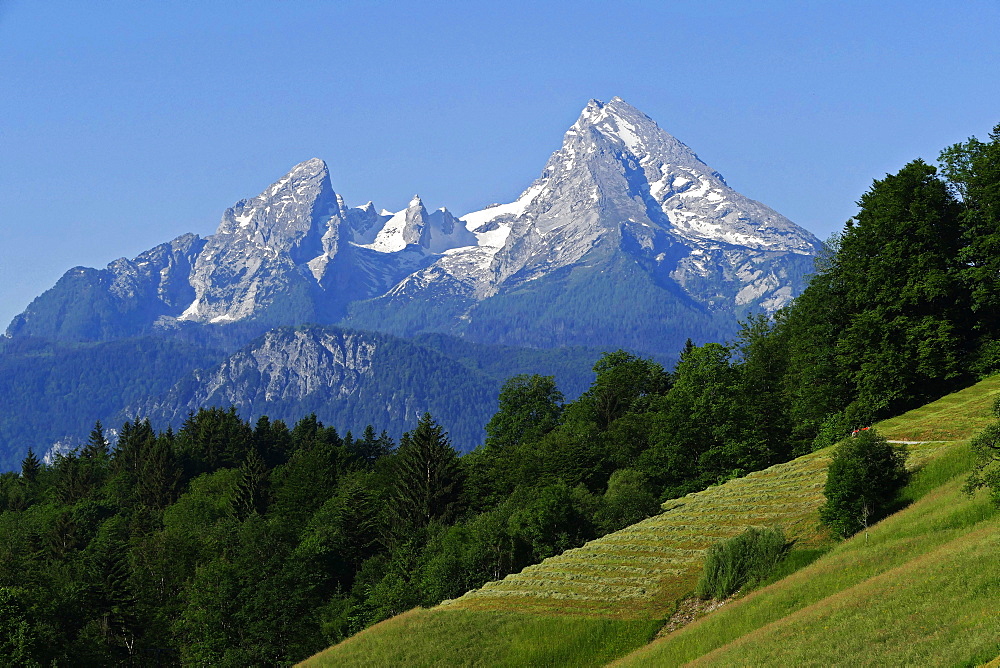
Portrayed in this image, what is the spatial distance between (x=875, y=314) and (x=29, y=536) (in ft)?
330

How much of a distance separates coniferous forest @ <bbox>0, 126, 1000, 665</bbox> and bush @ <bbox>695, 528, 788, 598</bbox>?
84.1ft

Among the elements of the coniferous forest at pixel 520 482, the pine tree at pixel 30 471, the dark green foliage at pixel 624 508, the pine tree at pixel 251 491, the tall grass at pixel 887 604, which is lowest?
the tall grass at pixel 887 604

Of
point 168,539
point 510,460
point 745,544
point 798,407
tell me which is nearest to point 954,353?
A: point 798,407

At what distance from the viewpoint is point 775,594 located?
48.6m

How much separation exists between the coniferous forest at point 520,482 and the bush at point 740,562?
25.6 m

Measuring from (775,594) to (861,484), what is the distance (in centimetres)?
1155

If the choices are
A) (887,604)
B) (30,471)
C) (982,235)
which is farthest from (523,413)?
(887,604)

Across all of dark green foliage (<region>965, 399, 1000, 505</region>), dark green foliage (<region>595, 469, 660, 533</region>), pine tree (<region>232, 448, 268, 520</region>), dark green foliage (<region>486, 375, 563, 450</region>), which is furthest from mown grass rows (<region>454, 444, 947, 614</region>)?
pine tree (<region>232, 448, 268, 520</region>)

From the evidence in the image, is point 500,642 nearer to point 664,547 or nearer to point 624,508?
point 664,547

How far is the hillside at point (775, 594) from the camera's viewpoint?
36406mm

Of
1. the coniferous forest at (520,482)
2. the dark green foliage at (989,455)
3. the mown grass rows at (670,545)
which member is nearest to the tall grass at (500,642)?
the mown grass rows at (670,545)

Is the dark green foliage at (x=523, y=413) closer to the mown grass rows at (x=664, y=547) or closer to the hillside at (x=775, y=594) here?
the hillside at (x=775, y=594)

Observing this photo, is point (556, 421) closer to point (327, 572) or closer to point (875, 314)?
point (327, 572)

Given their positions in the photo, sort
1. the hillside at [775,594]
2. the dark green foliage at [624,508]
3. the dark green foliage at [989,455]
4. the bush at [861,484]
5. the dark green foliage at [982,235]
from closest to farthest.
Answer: the hillside at [775,594], the dark green foliage at [989,455], the bush at [861,484], the dark green foliage at [982,235], the dark green foliage at [624,508]
